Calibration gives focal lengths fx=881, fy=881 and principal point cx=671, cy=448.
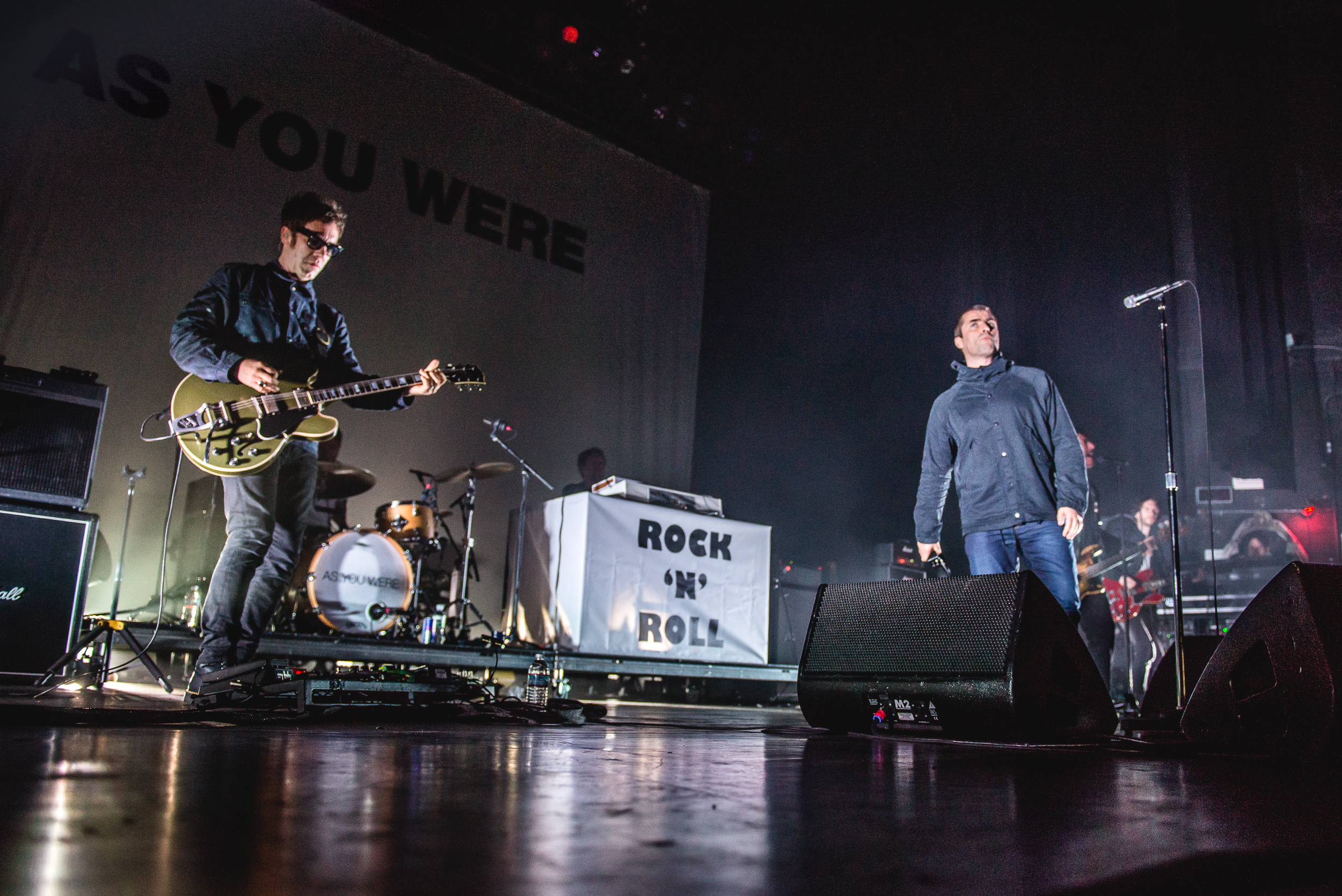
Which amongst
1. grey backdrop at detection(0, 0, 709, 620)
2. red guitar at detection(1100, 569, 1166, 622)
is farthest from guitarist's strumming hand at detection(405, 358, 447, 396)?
red guitar at detection(1100, 569, 1166, 622)

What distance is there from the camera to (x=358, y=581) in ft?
15.0

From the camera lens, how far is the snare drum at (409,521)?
4961mm

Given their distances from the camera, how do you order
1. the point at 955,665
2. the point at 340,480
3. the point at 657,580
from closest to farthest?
the point at 955,665 < the point at 657,580 < the point at 340,480

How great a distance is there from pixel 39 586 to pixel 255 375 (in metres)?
0.95

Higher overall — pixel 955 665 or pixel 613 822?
pixel 955 665

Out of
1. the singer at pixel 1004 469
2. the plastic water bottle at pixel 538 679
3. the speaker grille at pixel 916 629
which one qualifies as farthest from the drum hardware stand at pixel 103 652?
the singer at pixel 1004 469

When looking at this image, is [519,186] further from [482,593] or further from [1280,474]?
[1280,474]

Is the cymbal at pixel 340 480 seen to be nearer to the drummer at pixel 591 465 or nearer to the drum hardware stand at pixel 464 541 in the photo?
the drum hardware stand at pixel 464 541

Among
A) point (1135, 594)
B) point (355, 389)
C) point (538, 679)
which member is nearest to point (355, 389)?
point (355, 389)

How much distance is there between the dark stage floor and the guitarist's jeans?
4.41ft

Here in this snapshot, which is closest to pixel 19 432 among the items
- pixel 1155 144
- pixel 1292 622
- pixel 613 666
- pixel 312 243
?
pixel 312 243

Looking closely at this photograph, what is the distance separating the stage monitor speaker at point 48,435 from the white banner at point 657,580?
7.15 feet

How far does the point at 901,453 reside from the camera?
6.86m

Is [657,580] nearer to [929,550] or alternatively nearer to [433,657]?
[433,657]
